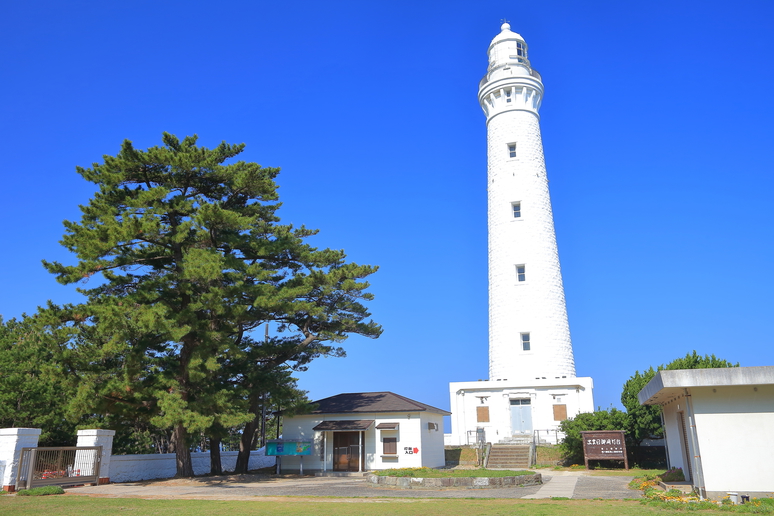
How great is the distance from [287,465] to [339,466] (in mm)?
2376

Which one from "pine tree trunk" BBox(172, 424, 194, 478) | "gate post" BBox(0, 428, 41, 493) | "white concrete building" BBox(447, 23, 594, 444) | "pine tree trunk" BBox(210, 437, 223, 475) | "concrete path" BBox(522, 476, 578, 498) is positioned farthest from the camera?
"white concrete building" BBox(447, 23, 594, 444)

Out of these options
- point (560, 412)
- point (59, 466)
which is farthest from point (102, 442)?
point (560, 412)

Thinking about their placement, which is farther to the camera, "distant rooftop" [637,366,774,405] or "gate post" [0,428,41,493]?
"gate post" [0,428,41,493]

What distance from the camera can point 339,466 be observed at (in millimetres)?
24531

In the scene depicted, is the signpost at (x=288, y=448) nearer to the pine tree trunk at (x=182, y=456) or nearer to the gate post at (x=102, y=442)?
the pine tree trunk at (x=182, y=456)

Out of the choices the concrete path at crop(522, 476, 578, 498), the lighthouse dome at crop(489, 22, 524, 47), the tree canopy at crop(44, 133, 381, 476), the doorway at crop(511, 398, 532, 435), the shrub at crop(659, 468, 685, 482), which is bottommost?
the concrete path at crop(522, 476, 578, 498)

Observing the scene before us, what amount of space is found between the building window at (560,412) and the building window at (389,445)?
872cm

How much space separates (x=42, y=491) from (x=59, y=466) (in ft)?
6.19

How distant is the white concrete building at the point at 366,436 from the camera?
78.2ft

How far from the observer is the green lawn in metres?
11.2

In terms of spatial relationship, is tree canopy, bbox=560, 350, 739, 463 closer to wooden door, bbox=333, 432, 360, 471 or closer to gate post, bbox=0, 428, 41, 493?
wooden door, bbox=333, 432, 360, 471

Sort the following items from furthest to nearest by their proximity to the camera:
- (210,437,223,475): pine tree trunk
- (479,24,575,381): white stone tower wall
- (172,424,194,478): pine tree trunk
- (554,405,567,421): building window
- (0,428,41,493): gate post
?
(479,24,575,381): white stone tower wall < (554,405,567,421): building window < (210,437,223,475): pine tree trunk < (172,424,194,478): pine tree trunk < (0,428,41,493): gate post

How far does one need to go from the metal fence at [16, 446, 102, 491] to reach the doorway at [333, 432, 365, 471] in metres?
9.67

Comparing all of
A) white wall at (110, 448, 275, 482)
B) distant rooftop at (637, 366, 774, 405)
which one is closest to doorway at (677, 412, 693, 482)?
distant rooftop at (637, 366, 774, 405)
